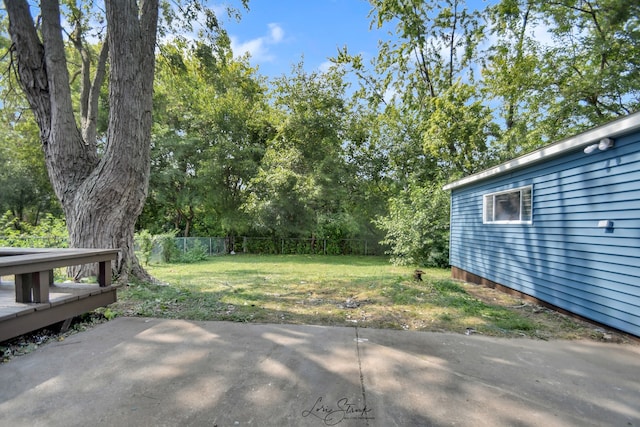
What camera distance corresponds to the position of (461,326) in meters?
3.72

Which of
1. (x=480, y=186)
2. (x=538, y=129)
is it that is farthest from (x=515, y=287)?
(x=538, y=129)

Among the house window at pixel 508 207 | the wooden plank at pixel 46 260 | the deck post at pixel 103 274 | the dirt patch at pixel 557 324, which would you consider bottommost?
the dirt patch at pixel 557 324

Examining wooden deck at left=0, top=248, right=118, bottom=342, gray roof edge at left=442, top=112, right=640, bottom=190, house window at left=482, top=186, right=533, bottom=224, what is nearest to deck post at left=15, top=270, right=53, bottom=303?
wooden deck at left=0, top=248, right=118, bottom=342

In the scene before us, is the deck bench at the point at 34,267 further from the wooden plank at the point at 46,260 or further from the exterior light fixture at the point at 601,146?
the exterior light fixture at the point at 601,146

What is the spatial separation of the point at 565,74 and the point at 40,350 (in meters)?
16.6

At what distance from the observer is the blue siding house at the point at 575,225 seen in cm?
343

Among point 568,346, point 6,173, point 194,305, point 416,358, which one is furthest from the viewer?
point 6,173

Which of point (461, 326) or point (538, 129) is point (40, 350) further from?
point (538, 129)

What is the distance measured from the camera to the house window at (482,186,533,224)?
17.7 ft

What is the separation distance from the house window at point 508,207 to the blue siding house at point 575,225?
2 centimetres

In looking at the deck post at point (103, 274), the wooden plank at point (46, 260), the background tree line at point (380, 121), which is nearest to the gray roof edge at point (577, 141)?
the background tree line at point (380, 121)

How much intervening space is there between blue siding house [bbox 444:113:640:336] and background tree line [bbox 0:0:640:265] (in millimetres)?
5390

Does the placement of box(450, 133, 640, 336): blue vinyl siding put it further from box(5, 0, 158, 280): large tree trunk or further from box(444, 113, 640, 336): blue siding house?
box(5, 0, 158, 280): large tree trunk

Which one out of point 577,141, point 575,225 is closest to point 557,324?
point 575,225
